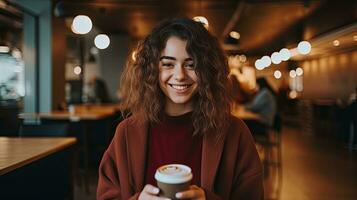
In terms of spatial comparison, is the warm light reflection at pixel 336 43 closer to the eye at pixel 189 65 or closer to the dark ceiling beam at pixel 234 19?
the dark ceiling beam at pixel 234 19

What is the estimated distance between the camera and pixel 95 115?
15.9 ft

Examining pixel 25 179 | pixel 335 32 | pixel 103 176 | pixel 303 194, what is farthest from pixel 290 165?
pixel 103 176

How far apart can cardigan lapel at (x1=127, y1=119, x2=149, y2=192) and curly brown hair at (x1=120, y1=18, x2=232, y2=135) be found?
4 cm

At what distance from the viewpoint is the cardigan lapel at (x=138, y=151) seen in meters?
1.08

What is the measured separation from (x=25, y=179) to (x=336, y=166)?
510 cm

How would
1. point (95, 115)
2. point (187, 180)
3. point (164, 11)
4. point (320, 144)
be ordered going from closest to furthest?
A: point (187, 180), point (95, 115), point (164, 11), point (320, 144)

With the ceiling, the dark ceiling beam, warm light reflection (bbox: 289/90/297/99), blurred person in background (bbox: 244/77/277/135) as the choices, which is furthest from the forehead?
warm light reflection (bbox: 289/90/297/99)

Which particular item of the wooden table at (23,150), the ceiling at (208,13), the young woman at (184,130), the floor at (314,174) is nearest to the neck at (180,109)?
the young woman at (184,130)

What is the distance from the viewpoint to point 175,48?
3.56ft

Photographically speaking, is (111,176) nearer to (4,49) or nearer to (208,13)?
(4,49)

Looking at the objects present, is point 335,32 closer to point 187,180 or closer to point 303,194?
point 303,194

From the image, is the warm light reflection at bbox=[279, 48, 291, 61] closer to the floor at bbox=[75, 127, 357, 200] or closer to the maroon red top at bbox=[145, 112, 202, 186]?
the floor at bbox=[75, 127, 357, 200]

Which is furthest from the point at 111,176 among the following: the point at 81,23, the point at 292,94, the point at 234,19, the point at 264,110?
the point at 292,94

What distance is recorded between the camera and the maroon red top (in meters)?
1.10
